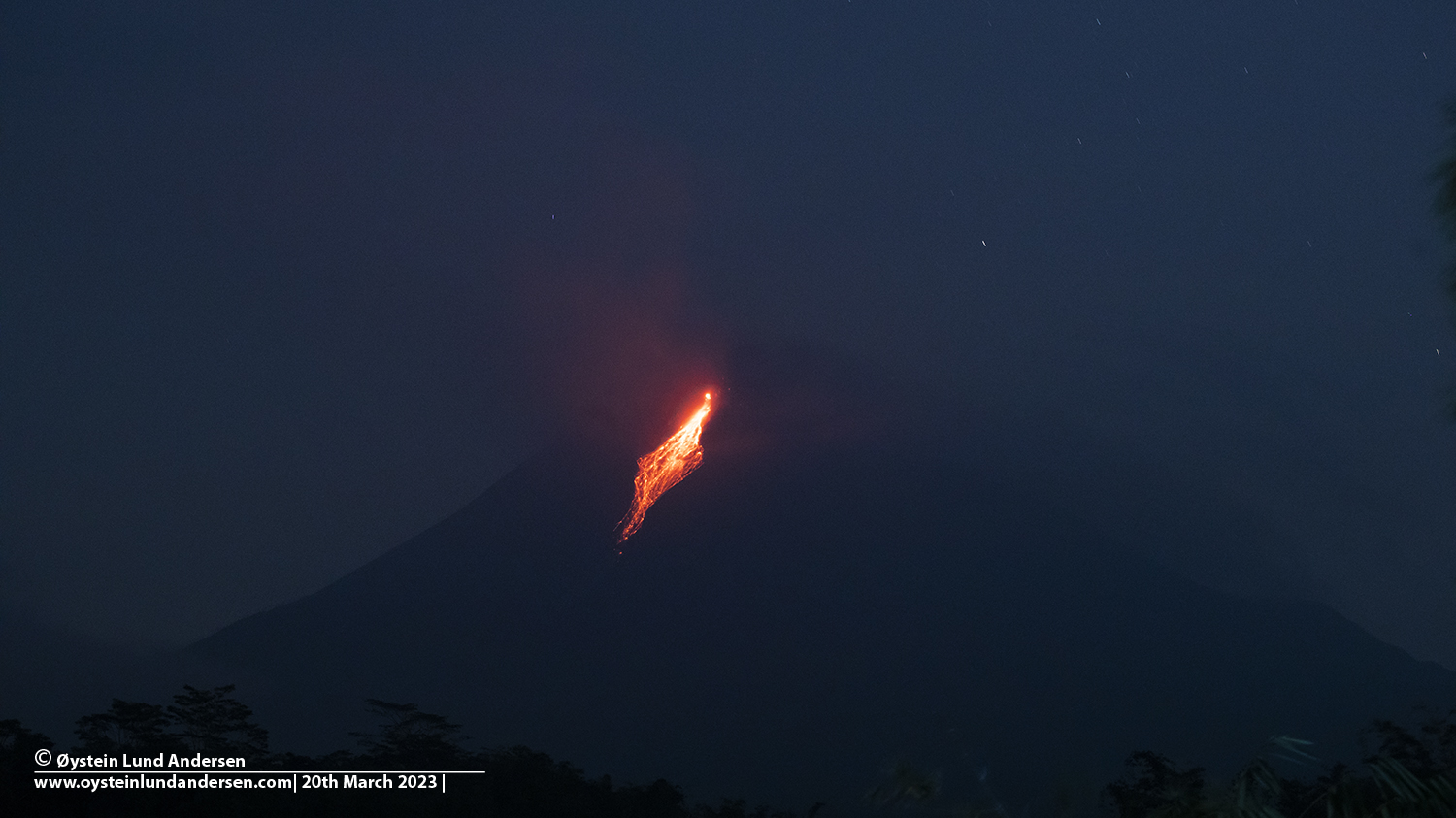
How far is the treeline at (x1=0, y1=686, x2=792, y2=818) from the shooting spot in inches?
485

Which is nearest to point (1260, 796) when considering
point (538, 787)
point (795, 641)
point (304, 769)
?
point (304, 769)

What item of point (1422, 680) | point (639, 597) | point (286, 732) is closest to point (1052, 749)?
point (639, 597)

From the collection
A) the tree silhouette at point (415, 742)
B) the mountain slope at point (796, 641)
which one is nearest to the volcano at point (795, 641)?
the mountain slope at point (796, 641)

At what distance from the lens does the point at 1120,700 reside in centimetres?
12544

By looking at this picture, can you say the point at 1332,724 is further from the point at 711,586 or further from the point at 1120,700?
the point at 711,586

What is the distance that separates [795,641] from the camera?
138 metres

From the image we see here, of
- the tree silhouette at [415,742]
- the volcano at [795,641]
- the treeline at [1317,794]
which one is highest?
the volcano at [795,641]

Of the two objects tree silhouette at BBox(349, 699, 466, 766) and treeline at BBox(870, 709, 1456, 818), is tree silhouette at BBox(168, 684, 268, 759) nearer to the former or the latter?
tree silhouette at BBox(349, 699, 466, 766)

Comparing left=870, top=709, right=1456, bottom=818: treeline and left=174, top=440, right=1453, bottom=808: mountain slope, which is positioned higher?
left=174, top=440, right=1453, bottom=808: mountain slope

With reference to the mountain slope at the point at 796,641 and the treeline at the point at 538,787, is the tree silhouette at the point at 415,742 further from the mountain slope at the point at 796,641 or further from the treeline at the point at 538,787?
the mountain slope at the point at 796,641

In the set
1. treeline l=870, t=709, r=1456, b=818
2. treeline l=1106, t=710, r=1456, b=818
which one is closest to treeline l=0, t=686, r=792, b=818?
treeline l=870, t=709, r=1456, b=818

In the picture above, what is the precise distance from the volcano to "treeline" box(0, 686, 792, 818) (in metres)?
64.7

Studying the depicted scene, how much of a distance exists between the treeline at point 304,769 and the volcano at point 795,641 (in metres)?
64.7

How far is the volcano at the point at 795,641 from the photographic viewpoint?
354 ft
